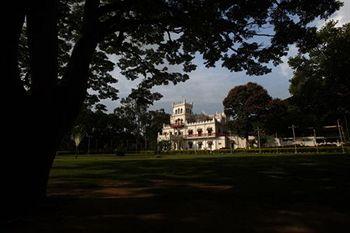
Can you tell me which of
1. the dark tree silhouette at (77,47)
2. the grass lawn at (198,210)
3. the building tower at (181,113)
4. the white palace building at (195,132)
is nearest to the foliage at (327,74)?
the dark tree silhouette at (77,47)

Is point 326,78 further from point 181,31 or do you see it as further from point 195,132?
point 195,132

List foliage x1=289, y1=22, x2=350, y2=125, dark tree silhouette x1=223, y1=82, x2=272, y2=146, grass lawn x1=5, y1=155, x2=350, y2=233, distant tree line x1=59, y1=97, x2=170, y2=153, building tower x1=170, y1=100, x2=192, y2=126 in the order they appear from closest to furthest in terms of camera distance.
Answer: grass lawn x1=5, y1=155, x2=350, y2=233
foliage x1=289, y1=22, x2=350, y2=125
dark tree silhouette x1=223, y1=82, x2=272, y2=146
distant tree line x1=59, y1=97, x2=170, y2=153
building tower x1=170, y1=100, x2=192, y2=126

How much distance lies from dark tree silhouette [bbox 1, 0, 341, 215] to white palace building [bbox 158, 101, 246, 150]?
2534 inches

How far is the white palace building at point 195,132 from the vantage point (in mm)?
79625

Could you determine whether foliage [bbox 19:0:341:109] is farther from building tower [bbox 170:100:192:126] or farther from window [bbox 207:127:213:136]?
building tower [bbox 170:100:192:126]

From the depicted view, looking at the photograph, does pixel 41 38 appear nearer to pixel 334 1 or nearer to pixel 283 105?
pixel 334 1

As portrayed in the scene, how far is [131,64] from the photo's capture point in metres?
14.6

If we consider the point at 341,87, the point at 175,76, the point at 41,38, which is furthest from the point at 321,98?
the point at 41,38

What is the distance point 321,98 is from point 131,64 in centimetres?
2418

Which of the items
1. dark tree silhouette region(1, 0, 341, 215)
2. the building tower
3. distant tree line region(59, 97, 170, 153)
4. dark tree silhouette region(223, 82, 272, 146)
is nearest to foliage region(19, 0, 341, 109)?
dark tree silhouette region(1, 0, 341, 215)

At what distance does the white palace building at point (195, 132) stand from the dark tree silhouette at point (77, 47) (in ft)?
211

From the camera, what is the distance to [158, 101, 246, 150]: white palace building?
79625 mm

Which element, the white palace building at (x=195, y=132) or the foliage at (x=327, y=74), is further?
the white palace building at (x=195, y=132)

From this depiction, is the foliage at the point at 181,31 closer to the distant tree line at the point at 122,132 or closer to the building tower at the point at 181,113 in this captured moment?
the distant tree line at the point at 122,132
